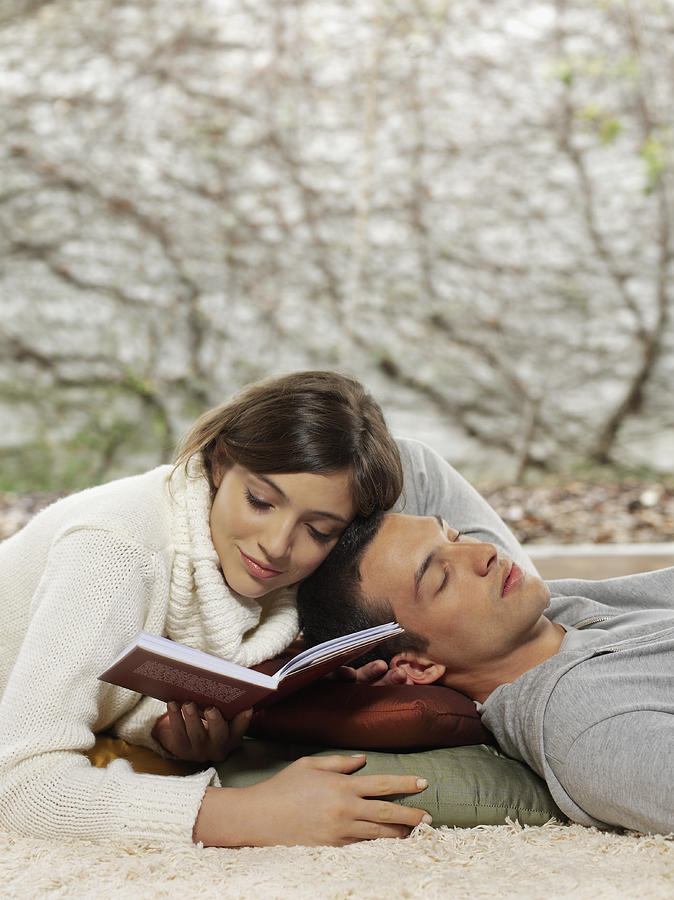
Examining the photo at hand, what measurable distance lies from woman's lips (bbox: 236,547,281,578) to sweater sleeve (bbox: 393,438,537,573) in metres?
0.54

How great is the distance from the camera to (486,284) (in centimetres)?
580

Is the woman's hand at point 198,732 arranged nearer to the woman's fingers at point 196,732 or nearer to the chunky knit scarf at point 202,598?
the woman's fingers at point 196,732

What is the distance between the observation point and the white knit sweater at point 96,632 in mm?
1349

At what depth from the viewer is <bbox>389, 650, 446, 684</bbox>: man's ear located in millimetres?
1787

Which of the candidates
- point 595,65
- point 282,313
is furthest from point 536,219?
point 282,313

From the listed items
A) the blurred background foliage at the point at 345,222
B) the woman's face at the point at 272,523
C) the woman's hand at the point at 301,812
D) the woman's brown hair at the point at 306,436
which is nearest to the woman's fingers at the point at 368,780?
the woman's hand at the point at 301,812

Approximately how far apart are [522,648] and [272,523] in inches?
22.6

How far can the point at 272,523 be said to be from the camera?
158 centimetres

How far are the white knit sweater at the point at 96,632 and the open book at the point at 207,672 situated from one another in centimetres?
11

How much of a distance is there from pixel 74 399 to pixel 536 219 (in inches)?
122

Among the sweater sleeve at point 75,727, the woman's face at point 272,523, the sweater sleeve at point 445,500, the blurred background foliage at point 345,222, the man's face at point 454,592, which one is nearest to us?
the sweater sleeve at point 75,727

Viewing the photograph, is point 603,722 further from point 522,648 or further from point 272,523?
point 272,523

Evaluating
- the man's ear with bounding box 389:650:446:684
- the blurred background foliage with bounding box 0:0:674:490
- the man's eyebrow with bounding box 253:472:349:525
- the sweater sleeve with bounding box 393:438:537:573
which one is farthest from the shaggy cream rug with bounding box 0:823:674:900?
the blurred background foliage with bounding box 0:0:674:490

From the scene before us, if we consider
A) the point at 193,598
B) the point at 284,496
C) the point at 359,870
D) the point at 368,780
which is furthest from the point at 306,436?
the point at 359,870
